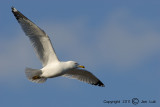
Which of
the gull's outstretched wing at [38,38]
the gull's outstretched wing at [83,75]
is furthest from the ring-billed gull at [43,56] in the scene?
the gull's outstretched wing at [83,75]

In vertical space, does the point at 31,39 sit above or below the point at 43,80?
above

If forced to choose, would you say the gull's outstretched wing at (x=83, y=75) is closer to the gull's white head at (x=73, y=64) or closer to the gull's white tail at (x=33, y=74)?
the gull's white head at (x=73, y=64)

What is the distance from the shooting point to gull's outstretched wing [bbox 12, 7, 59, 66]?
662 inches

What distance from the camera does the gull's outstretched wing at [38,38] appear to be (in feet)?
55.2

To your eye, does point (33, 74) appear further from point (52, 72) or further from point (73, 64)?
point (73, 64)

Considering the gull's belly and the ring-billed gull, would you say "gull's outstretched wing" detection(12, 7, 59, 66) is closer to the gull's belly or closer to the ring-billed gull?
the ring-billed gull

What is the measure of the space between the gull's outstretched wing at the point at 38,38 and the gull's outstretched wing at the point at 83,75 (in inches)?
53.5

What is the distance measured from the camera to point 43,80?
57.6 feet

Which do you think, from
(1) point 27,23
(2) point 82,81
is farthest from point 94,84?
(1) point 27,23

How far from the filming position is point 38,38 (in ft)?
55.5

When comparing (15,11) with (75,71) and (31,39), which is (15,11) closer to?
(31,39)

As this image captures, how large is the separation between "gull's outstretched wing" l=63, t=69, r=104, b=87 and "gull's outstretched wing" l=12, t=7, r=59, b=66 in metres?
1.36

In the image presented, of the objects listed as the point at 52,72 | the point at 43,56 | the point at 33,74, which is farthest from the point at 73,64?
the point at 33,74

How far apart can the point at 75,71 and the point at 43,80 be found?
1.41 meters
